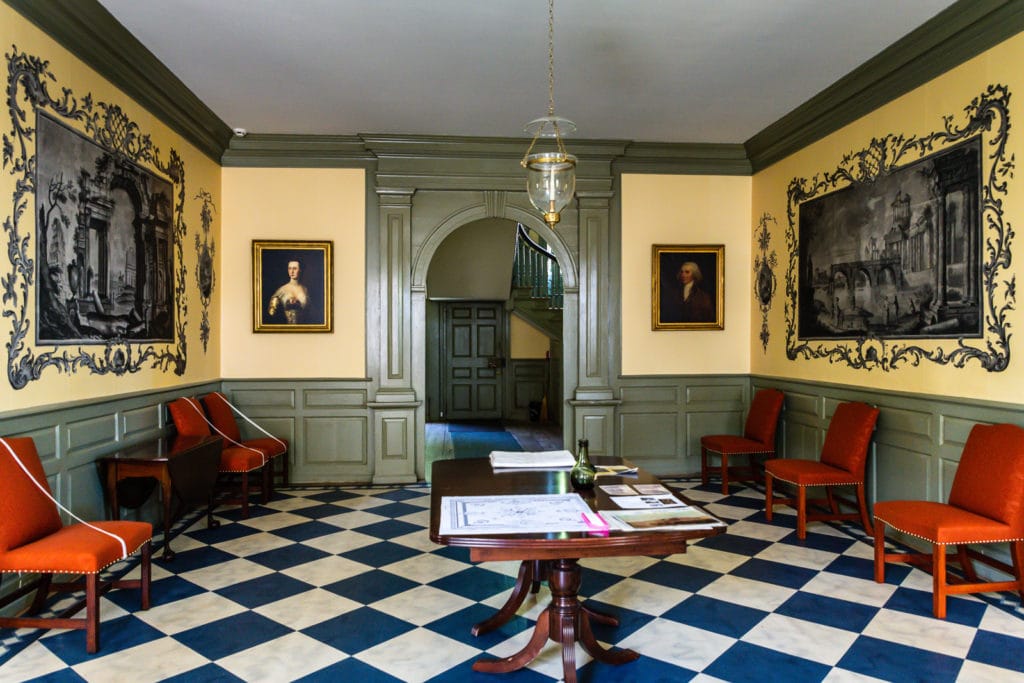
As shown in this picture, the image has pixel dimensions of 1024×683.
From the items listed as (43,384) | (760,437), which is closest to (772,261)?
(760,437)

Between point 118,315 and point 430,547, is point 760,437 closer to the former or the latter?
point 430,547

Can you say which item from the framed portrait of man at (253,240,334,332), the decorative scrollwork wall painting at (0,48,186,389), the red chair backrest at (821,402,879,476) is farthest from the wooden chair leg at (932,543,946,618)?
the framed portrait of man at (253,240,334,332)

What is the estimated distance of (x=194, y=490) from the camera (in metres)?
4.24

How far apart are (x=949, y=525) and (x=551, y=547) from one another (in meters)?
A: 2.46

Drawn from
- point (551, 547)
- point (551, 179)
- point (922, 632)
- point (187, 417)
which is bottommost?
point (922, 632)

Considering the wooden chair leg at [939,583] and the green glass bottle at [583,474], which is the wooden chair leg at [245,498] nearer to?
the green glass bottle at [583,474]

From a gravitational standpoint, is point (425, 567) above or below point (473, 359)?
below

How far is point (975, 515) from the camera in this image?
3449mm

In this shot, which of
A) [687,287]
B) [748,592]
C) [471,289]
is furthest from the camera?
[471,289]

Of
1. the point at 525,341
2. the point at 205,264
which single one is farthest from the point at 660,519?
the point at 525,341

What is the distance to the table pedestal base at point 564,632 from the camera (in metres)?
2.54

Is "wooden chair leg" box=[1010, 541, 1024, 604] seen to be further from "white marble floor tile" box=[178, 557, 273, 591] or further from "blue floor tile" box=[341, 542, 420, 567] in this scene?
"white marble floor tile" box=[178, 557, 273, 591]

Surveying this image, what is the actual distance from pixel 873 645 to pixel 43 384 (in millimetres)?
4439

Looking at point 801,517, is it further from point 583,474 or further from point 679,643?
point 583,474
